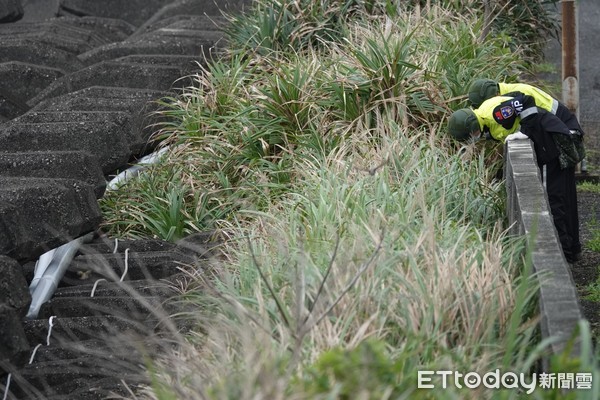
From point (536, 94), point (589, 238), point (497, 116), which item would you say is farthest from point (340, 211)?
point (589, 238)

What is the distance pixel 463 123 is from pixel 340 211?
190cm

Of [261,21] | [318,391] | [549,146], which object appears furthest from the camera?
[261,21]

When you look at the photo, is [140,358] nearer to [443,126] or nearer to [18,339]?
[18,339]

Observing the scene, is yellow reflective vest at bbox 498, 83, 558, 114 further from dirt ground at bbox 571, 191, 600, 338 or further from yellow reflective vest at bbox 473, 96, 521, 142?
dirt ground at bbox 571, 191, 600, 338

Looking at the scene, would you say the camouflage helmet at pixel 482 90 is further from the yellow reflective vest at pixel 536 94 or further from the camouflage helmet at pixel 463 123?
the camouflage helmet at pixel 463 123

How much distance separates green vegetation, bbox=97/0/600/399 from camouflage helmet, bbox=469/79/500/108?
0.36 meters

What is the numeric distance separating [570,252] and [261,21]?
13.1 ft

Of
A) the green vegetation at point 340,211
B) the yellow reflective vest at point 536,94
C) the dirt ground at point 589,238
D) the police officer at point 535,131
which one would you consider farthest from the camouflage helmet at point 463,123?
the dirt ground at point 589,238

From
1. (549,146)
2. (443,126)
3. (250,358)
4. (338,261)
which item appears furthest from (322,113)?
(250,358)

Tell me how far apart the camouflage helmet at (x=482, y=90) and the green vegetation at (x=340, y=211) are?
36cm

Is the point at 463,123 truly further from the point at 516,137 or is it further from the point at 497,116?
the point at 516,137

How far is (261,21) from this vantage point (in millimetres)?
10281

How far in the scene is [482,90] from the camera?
25.4 feet

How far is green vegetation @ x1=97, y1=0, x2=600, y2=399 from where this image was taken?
4.02 m
